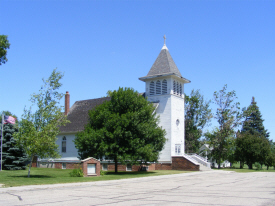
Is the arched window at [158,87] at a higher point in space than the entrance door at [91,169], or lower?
higher

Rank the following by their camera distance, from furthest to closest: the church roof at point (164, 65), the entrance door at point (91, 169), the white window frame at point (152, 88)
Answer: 1. the white window frame at point (152, 88)
2. the church roof at point (164, 65)
3. the entrance door at point (91, 169)

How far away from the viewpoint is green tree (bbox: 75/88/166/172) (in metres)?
26.6

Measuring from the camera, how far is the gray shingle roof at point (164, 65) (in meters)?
37.4

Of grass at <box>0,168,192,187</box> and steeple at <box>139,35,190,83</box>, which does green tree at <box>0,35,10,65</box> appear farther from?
steeple at <box>139,35,190,83</box>

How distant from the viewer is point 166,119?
36.4 m

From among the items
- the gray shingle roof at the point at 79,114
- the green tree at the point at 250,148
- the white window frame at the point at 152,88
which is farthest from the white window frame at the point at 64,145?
the green tree at the point at 250,148

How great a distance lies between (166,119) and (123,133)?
10.5 m

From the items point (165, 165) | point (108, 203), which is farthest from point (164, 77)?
point (108, 203)

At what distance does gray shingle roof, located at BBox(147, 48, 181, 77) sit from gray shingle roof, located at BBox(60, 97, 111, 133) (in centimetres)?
706

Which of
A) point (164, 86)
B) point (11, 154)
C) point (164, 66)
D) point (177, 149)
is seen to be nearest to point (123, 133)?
point (177, 149)

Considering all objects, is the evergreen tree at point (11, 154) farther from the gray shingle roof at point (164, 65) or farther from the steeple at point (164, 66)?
the gray shingle roof at point (164, 65)

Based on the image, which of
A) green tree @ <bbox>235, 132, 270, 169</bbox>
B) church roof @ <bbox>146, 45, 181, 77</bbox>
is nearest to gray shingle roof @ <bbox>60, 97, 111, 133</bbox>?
church roof @ <bbox>146, 45, 181, 77</bbox>

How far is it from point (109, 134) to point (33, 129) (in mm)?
6952

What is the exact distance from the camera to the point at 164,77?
37.1 meters
